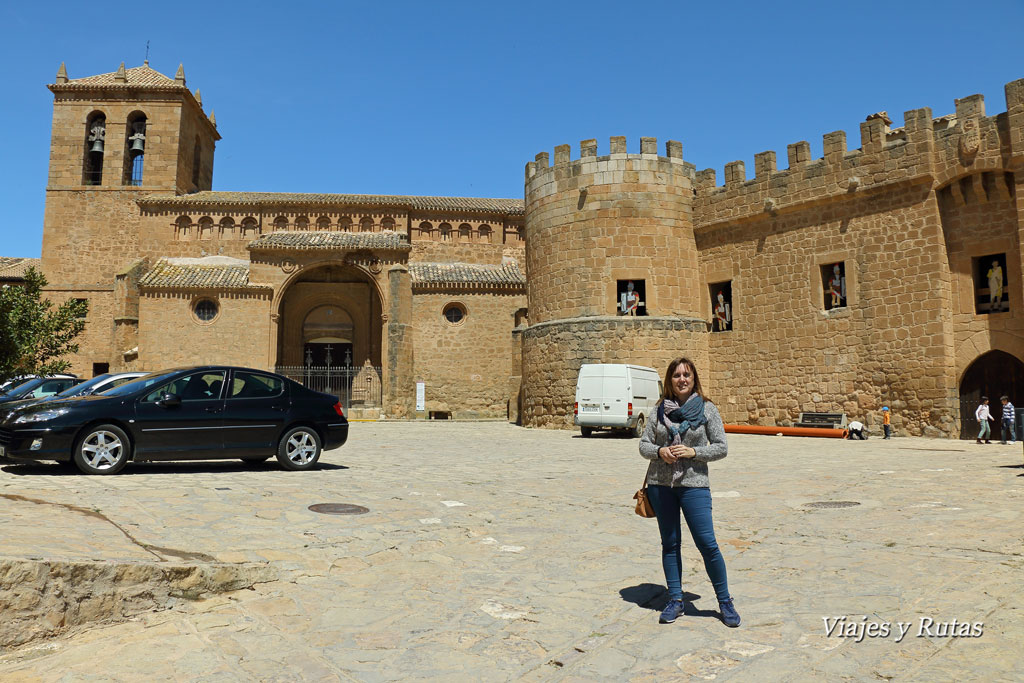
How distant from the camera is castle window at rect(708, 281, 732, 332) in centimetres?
2167

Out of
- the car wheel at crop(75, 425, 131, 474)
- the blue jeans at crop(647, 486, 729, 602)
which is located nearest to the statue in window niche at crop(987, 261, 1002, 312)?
the blue jeans at crop(647, 486, 729, 602)

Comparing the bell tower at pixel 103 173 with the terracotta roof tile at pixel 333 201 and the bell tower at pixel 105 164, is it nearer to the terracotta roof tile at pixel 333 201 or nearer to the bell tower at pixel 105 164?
the bell tower at pixel 105 164

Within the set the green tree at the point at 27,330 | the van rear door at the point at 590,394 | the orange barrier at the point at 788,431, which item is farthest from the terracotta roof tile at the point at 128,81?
the orange barrier at the point at 788,431

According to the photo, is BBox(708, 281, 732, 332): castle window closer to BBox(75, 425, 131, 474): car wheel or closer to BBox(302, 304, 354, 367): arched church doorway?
BBox(75, 425, 131, 474): car wheel

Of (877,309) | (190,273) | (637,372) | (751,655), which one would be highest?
(190,273)

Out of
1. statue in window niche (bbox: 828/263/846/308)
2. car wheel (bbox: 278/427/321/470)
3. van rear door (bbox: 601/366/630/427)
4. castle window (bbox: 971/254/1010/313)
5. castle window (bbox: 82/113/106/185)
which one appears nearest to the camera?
car wheel (bbox: 278/427/321/470)

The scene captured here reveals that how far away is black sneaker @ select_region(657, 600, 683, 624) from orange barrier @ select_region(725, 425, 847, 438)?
50.2ft

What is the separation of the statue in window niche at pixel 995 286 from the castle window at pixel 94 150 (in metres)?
37.1

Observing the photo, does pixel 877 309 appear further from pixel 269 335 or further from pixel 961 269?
pixel 269 335

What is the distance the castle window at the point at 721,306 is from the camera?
21672mm

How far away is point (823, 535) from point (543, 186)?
1789 centimetres

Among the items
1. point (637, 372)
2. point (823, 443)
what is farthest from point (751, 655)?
point (637, 372)

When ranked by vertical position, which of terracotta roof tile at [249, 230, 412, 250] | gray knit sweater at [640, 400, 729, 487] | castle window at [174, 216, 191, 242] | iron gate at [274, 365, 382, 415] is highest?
castle window at [174, 216, 191, 242]

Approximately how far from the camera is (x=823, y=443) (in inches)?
642
